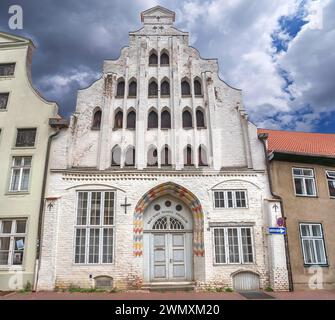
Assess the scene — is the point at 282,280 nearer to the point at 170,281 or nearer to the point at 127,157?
the point at 170,281

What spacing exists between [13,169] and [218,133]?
9.82 m

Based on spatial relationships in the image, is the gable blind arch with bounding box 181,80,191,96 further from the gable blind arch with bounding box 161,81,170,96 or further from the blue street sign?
the blue street sign

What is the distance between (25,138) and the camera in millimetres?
14688

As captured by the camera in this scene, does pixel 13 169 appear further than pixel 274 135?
No

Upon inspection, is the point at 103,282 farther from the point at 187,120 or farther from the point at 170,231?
the point at 187,120

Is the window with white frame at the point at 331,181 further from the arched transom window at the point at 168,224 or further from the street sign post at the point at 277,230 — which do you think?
the arched transom window at the point at 168,224

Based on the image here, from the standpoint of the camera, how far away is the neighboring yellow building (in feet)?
42.4

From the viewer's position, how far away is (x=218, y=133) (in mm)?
14703

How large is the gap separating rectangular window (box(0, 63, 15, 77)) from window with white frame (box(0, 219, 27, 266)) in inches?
303

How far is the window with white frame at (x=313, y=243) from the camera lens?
528 inches

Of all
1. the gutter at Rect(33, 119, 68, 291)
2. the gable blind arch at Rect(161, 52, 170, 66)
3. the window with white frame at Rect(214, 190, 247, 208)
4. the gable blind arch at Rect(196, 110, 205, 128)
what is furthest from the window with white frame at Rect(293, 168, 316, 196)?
the gutter at Rect(33, 119, 68, 291)

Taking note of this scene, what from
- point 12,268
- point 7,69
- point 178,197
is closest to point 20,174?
point 12,268

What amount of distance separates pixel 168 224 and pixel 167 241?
77cm

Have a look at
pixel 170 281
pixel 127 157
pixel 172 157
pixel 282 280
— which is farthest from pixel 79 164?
pixel 282 280
